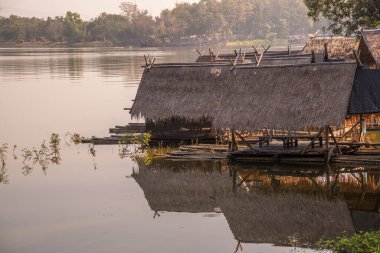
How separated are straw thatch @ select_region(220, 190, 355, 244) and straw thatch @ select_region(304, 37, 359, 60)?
22.3m

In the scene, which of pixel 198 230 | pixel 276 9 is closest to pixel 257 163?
pixel 198 230

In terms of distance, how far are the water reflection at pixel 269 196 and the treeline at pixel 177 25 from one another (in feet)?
383

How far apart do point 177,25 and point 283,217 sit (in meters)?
127

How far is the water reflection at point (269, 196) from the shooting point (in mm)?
15719

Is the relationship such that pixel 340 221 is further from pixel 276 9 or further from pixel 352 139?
pixel 276 9

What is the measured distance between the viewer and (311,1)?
36.8 metres

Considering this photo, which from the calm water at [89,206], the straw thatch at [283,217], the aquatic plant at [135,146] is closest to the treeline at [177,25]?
the calm water at [89,206]

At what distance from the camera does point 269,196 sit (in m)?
18.6

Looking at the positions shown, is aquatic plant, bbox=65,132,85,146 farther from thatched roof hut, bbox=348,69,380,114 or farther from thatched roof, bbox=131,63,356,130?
thatched roof hut, bbox=348,69,380,114

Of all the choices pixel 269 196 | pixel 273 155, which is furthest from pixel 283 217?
pixel 273 155

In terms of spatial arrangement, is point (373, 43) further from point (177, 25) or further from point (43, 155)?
point (177, 25)

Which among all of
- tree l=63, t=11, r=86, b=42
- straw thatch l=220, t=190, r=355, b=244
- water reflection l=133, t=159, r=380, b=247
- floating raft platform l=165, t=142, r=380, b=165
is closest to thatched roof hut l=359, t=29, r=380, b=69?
floating raft platform l=165, t=142, r=380, b=165

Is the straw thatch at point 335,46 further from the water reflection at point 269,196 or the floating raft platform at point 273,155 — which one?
the water reflection at point 269,196

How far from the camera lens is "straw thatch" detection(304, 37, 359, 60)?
39.7 m
